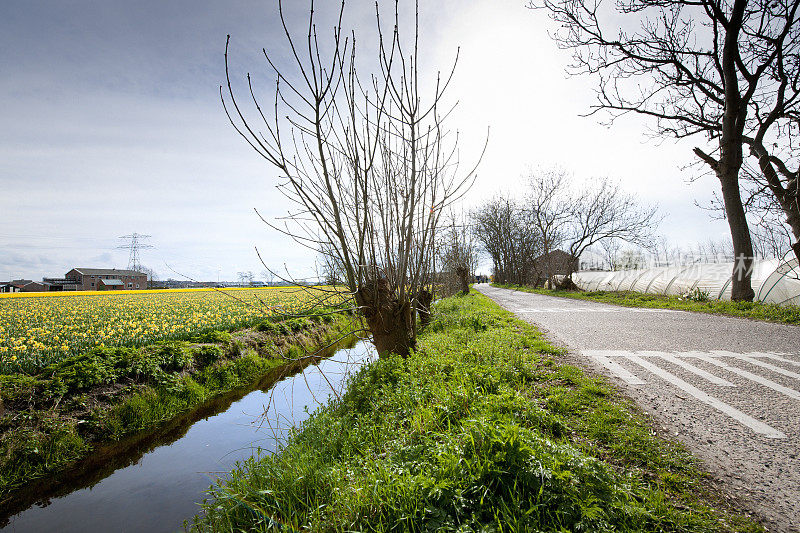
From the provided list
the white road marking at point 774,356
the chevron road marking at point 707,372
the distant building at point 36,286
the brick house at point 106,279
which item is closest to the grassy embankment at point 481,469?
the chevron road marking at point 707,372

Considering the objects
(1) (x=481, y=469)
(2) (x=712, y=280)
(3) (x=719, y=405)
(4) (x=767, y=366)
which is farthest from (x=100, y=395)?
(2) (x=712, y=280)

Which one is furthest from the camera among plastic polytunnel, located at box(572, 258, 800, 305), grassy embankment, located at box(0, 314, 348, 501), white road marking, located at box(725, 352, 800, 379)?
plastic polytunnel, located at box(572, 258, 800, 305)

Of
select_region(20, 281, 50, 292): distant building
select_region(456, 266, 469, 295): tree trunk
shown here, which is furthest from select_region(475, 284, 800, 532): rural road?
select_region(20, 281, 50, 292): distant building

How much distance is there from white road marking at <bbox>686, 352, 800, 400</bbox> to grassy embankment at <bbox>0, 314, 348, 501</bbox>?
196 inches

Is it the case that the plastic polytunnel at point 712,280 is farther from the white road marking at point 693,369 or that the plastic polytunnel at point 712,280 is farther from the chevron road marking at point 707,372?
the white road marking at point 693,369

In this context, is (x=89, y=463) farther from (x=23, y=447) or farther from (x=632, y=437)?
(x=632, y=437)

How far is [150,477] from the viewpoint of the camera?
4293 millimetres

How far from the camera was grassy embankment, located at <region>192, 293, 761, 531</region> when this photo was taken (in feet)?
5.99

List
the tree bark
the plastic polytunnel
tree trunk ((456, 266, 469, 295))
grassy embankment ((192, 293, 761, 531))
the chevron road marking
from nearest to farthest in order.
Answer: grassy embankment ((192, 293, 761, 531)) → the chevron road marking → the plastic polytunnel → the tree bark → tree trunk ((456, 266, 469, 295))

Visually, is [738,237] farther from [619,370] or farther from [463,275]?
[463,275]

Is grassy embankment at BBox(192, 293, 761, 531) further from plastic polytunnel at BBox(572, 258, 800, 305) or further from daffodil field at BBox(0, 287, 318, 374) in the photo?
plastic polytunnel at BBox(572, 258, 800, 305)

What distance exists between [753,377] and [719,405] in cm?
128

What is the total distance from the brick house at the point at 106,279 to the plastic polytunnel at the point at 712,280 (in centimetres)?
6856

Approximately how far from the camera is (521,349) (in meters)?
5.29
